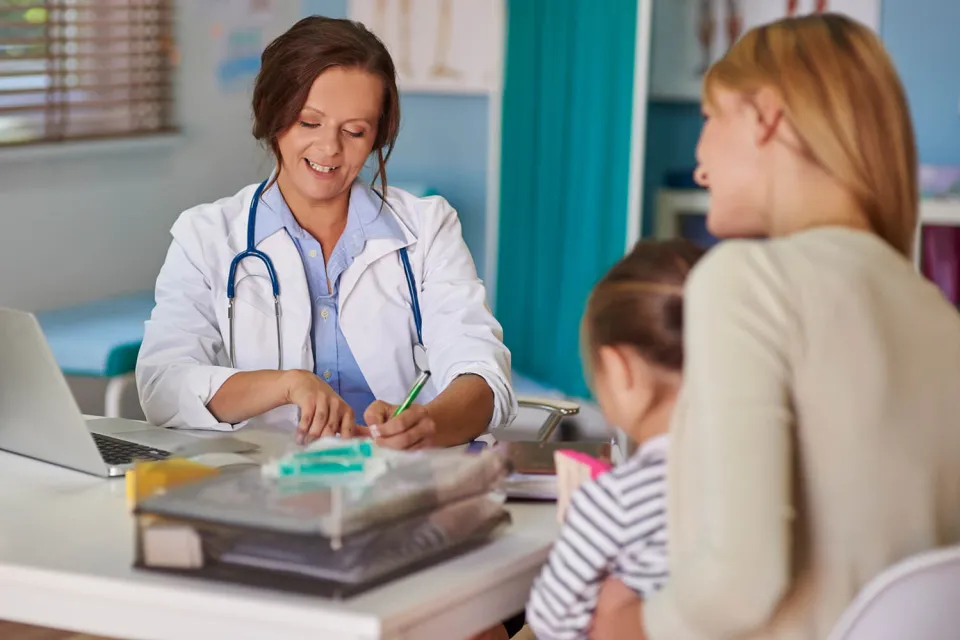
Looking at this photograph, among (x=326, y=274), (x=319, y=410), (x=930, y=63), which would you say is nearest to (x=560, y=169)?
(x=930, y=63)

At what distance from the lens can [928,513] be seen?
1.08 metres

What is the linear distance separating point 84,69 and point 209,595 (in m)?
3.02

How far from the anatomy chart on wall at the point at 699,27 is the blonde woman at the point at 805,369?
3.19 meters

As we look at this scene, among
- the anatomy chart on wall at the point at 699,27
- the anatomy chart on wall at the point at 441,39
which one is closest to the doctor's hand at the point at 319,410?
the anatomy chart on wall at the point at 441,39

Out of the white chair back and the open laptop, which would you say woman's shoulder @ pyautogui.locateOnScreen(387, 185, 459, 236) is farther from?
the white chair back

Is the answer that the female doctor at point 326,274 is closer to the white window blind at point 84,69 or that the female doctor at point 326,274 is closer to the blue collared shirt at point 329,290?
the blue collared shirt at point 329,290

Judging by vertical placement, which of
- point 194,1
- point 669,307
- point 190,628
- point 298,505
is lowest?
point 190,628

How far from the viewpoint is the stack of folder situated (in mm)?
1120

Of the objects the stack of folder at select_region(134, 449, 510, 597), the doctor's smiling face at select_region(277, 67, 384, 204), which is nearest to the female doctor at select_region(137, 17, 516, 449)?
the doctor's smiling face at select_region(277, 67, 384, 204)

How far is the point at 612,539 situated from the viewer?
3.77 feet

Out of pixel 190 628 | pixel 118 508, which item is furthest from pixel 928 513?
pixel 118 508

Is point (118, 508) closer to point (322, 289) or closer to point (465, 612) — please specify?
point (465, 612)

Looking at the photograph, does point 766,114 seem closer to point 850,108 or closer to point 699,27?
point 850,108

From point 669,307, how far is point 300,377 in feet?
2.30
